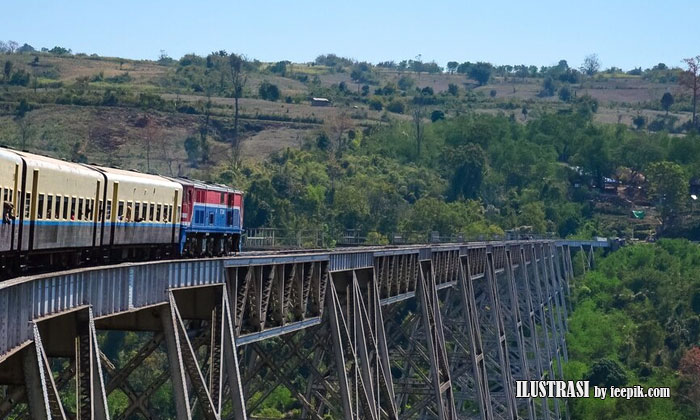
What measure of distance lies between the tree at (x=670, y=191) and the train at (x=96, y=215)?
476 feet

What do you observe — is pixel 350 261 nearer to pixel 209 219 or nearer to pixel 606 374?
pixel 209 219

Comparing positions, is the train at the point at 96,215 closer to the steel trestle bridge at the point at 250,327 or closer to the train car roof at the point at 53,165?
the train car roof at the point at 53,165

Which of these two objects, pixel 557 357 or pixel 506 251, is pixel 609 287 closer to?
pixel 557 357

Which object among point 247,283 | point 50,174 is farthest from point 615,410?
point 50,174

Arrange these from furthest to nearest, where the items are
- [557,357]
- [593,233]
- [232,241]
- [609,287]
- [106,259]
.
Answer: [593,233], [609,287], [557,357], [232,241], [106,259]

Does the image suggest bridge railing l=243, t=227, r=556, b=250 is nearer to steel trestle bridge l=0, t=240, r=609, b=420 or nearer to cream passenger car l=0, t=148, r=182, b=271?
steel trestle bridge l=0, t=240, r=609, b=420

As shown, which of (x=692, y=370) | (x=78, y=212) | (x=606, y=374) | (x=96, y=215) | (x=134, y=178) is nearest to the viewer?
(x=78, y=212)

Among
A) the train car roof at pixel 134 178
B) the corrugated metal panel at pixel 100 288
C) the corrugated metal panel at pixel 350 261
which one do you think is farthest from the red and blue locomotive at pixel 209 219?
the corrugated metal panel at pixel 100 288

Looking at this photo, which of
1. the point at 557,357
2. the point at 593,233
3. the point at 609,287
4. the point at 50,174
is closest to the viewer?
the point at 50,174

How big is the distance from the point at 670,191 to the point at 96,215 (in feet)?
528

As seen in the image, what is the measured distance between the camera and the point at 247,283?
35.7 meters

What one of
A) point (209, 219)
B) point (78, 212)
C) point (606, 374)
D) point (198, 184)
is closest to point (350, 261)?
point (209, 219)

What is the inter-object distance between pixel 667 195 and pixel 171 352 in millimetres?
166816

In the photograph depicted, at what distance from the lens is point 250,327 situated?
37.1 metres
